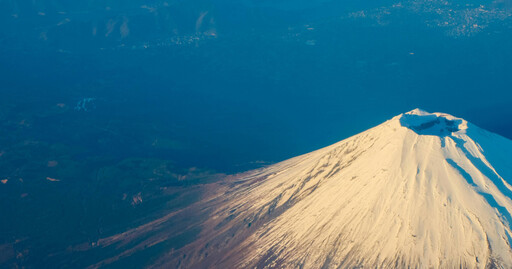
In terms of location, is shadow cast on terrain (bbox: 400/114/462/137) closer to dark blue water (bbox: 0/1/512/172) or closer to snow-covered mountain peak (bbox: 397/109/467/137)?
snow-covered mountain peak (bbox: 397/109/467/137)

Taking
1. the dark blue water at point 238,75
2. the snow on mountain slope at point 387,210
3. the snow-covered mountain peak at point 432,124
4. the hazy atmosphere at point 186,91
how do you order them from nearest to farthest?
1. the snow on mountain slope at point 387,210
2. the snow-covered mountain peak at point 432,124
3. the hazy atmosphere at point 186,91
4. the dark blue water at point 238,75

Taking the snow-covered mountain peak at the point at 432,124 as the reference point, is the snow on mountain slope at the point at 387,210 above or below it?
below

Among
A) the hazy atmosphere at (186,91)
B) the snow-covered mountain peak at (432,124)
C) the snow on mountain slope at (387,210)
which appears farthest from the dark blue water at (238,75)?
the snow-covered mountain peak at (432,124)

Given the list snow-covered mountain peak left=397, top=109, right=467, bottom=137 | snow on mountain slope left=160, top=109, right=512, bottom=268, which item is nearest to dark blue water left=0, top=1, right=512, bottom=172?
snow on mountain slope left=160, top=109, right=512, bottom=268

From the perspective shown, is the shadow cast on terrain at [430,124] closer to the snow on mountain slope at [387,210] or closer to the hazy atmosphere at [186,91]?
the snow on mountain slope at [387,210]

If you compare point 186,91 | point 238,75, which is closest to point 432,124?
point 186,91

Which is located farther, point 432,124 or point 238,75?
point 238,75

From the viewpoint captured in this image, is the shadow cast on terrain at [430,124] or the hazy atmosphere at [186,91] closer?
the shadow cast on terrain at [430,124]

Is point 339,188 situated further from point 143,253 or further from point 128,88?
point 128,88

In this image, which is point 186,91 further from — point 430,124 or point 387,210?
point 387,210
